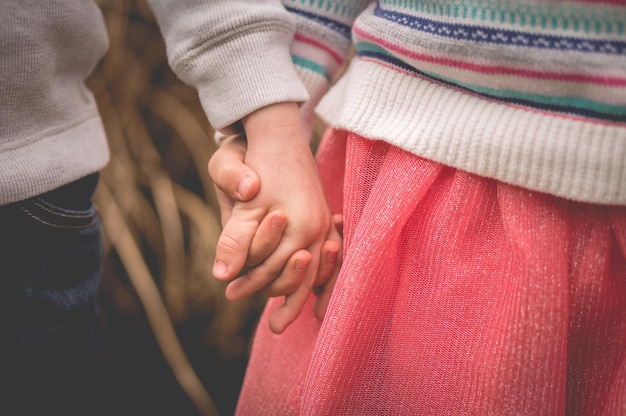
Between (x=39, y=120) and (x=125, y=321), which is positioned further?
(x=125, y=321)

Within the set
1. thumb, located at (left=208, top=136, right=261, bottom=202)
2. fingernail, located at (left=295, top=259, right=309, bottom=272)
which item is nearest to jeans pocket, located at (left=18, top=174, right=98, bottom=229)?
thumb, located at (left=208, top=136, right=261, bottom=202)

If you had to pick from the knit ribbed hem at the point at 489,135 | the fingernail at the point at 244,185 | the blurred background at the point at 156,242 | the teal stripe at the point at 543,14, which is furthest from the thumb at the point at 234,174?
the blurred background at the point at 156,242

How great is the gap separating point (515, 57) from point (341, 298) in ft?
0.80

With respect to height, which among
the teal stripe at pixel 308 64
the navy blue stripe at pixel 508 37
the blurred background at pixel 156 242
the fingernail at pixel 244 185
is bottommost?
the blurred background at pixel 156 242

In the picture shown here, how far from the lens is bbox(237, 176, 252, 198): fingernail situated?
465 mm

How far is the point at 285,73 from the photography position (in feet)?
1.64

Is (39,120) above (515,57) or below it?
below

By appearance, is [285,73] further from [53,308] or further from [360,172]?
[53,308]

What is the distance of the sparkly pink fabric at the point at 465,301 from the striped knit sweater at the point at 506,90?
0.09 feet

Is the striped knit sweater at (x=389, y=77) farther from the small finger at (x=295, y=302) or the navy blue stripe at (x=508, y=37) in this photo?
the small finger at (x=295, y=302)

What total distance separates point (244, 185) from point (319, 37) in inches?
8.4

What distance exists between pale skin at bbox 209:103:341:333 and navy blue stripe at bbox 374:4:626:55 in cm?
16

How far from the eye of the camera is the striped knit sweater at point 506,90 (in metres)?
0.35

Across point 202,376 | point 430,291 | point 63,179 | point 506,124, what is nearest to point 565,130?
point 506,124
